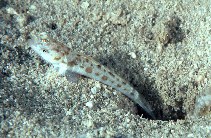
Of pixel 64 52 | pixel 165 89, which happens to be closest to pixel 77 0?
pixel 64 52

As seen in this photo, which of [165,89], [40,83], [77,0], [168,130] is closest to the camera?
[168,130]

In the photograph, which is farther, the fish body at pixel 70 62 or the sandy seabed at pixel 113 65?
the fish body at pixel 70 62

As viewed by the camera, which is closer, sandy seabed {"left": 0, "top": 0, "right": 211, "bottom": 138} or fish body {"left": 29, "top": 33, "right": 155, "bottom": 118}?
sandy seabed {"left": 0, "top": 0, "right": 211, "bottom": 138}

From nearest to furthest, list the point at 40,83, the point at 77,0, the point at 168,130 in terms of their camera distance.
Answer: the point at 168,130, the point at 40,83, the point at 77,0

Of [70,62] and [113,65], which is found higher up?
[113,65]

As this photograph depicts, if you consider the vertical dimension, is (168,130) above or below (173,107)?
below

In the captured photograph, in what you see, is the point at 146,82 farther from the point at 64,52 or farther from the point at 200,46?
the point at 64,52

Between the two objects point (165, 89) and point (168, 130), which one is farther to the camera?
point (165, 89)

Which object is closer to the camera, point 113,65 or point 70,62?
point 70,62
